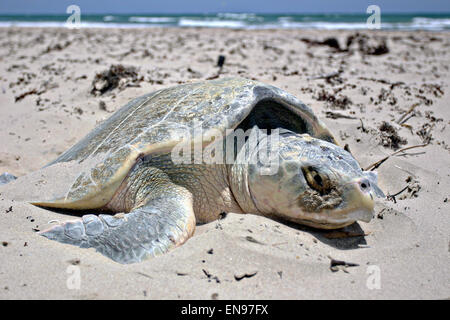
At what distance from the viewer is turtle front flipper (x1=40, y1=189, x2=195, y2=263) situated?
1695 mm

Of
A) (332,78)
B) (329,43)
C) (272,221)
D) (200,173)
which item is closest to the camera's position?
(272,221)

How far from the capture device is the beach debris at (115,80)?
15.4 feet

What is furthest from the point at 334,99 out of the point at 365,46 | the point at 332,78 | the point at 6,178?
the point at 365,46

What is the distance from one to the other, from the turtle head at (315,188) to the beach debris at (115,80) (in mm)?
3190

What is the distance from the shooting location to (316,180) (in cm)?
184

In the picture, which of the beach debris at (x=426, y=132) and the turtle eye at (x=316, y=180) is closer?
the turtle eye at (x=316, y=180)

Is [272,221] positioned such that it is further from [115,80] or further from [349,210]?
[115,80]

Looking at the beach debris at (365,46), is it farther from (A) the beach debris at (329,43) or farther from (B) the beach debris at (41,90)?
(B) the beach debris at (41,90)

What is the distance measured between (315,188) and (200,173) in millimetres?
729

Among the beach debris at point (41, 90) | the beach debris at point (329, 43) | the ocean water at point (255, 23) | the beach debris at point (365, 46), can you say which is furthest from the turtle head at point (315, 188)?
the ocean water at point (255, 23)

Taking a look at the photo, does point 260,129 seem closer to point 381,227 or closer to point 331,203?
point 331,203

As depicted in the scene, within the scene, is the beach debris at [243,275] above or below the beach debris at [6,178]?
below

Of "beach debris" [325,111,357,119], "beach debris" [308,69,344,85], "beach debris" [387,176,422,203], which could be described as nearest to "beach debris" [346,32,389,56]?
"beach debris" [308,69,344,85]

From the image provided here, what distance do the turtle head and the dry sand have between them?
→ 0.39ft
